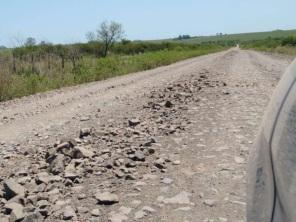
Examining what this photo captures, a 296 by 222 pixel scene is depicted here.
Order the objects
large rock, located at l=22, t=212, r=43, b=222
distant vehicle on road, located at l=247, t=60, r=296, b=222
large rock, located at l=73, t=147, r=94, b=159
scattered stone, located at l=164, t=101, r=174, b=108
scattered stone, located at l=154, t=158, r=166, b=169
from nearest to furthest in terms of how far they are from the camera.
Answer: distant vehicle on road, located at l=247, t=60, r=296, b=222 → large rock, located at l=22, t=212, r=43, b=222 → scattered stone, located at l=154, t=158, r=166, b=169 → large rock, located at l=73, t=147, r=94, b=159 → scattered stone, located at l=164, t=101, r=174, b=108

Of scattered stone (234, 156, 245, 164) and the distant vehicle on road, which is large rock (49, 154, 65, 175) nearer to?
scattered stone (234, 156, 245, 164)

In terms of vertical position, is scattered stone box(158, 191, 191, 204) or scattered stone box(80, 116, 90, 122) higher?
scattered stone box(158, 191, 191, 204)

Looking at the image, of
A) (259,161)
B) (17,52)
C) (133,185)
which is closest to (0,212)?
(133,185)

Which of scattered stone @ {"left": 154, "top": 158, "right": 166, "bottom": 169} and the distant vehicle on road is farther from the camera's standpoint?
scattered stone @ {"left": 154, "top": 158, "right": 166, "bottom": 169}

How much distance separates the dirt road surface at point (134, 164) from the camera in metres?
3.52

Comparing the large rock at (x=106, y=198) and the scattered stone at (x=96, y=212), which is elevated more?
the large rock at (x=106, y=198)

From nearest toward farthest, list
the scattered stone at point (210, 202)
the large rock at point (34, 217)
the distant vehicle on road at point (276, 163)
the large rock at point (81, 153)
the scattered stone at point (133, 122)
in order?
the distant vehicle on road at point (276, 163), the large rock at point (34, 217), the scattered stone at point (210, 202), the large rock at point (81, 153), the scattered stone at point (133, 122)

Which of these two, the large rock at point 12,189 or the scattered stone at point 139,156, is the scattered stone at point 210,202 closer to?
the scattered stone at point 139,156

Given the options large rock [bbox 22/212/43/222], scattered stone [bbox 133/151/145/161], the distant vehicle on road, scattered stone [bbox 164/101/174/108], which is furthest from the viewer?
scattered stone [bbox 164/101/174/108]

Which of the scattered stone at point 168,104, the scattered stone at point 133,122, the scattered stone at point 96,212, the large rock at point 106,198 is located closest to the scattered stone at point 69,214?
the scattered stone at point 96,212

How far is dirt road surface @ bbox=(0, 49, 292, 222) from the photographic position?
3.52 meters

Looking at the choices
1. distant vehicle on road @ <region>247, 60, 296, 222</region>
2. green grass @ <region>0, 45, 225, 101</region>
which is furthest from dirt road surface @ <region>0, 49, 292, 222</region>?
green grass @ <region>0, 45, 225, 101</region>

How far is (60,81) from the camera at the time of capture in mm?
17125

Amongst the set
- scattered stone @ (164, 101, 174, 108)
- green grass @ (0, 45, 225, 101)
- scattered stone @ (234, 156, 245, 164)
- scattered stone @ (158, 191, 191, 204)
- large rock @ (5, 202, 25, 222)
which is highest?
scattered stone @ (164, 101, 174, 108)
